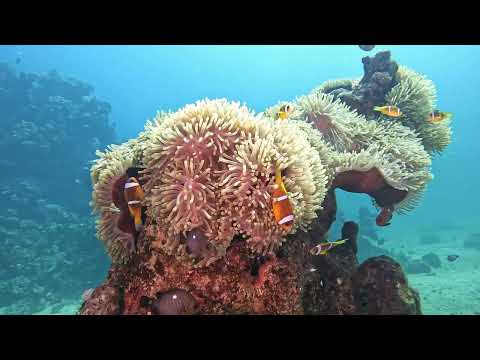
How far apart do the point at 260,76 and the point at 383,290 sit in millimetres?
132051

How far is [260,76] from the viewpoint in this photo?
129750 mm

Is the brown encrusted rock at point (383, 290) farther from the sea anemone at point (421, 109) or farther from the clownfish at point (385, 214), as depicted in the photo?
the sea anemone at point (421, 109)

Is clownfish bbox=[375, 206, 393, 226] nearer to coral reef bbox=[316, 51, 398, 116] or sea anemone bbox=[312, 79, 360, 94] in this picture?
coral reef bbox=[316, 51, 398, 116]

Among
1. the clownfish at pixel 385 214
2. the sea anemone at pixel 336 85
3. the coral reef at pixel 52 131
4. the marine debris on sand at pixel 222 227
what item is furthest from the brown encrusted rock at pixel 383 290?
the coral reef at pixel 52 131

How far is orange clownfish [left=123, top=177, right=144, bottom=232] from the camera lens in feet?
11.0

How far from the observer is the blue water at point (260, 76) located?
6944 centimetres

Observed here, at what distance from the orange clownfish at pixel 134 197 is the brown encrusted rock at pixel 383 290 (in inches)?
A: 112

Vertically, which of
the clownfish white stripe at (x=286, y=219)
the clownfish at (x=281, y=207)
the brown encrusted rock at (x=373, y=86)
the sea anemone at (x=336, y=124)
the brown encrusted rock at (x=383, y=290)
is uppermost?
the brown encrusted rock at (x=373, y=86)

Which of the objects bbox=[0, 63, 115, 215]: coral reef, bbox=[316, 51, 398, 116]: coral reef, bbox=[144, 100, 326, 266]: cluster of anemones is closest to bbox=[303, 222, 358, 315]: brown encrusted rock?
bbox=[144, 100, 326, 266]: cluster of anemones

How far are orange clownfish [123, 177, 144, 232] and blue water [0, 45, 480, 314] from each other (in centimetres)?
4430

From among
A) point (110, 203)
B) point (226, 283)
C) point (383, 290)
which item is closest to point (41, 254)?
point (110, 203)
